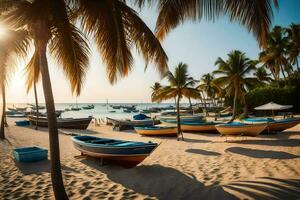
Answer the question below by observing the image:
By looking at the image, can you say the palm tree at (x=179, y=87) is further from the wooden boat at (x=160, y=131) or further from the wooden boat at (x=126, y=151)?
the wooden boat at (x=126, y=151)

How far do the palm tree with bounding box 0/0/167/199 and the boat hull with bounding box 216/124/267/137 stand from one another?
12.1 metres

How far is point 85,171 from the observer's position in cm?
934

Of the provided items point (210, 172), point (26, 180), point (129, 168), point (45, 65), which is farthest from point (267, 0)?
point (26, 180)

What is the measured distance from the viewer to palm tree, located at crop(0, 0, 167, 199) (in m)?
5.19

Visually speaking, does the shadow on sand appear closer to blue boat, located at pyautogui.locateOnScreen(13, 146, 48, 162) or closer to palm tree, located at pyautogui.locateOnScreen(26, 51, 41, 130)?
blue boat, located at pyautogui.locateOnScreen(13, 146, 48, 162)

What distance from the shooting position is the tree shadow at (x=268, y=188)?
632 cm

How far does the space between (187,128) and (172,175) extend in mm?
14989

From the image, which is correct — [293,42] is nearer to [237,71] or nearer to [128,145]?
[237,71]

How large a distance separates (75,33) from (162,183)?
5547 millimetres

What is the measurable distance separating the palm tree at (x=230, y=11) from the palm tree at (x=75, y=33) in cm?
113

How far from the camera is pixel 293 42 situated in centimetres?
3691

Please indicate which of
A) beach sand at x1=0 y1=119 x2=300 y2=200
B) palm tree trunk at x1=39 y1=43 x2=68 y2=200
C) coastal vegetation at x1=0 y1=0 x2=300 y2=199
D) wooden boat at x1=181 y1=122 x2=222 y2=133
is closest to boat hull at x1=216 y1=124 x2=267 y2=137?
beach sand at x1=0 y1=119 x2=300 y2=200

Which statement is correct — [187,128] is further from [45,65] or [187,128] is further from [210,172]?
[45,65]

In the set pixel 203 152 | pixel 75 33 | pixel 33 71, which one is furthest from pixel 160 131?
pixel 75 33
